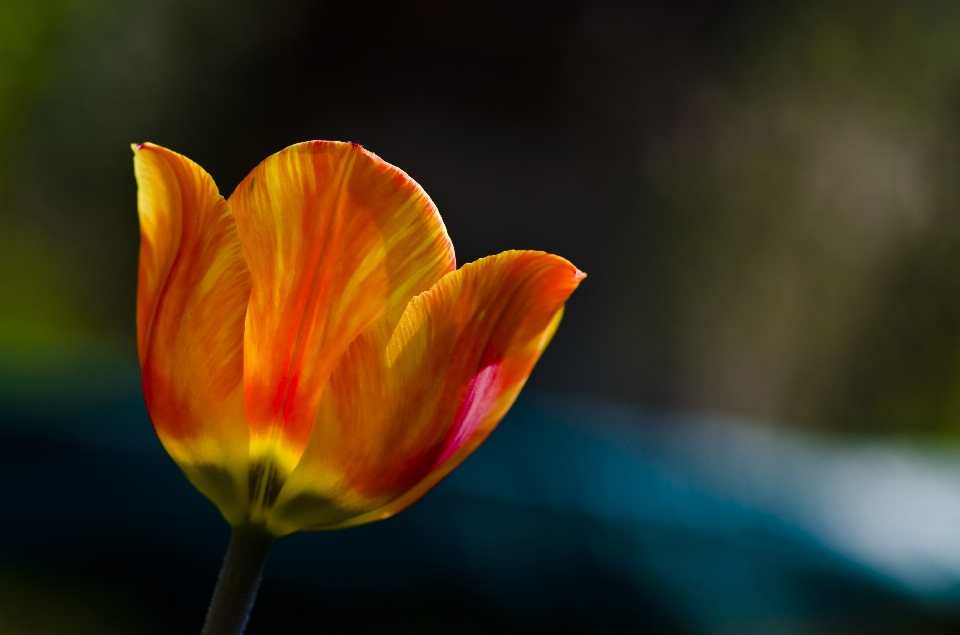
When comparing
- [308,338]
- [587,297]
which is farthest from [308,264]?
[587,297]

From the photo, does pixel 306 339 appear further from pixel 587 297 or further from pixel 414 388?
pixel 587 297

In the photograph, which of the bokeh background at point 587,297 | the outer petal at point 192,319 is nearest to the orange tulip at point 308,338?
the outer petal at point 192,319

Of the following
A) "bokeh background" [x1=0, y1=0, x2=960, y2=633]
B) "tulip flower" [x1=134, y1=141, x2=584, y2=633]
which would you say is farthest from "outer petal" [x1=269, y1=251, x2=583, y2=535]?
"bokeh background" [x1=0, y1=0, x2=960, y2=633]

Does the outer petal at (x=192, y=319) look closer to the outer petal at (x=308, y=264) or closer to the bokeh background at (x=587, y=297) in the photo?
the outer petal at (x=308, y=264)

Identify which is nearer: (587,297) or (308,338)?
(308,338)

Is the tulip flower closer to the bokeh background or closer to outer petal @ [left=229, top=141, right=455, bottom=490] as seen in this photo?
outer petal @ [left=229, top=141, right=455, bottom=490]

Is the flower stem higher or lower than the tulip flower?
lower

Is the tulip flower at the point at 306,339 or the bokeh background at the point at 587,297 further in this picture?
the bokeh background at the point at 587,297
